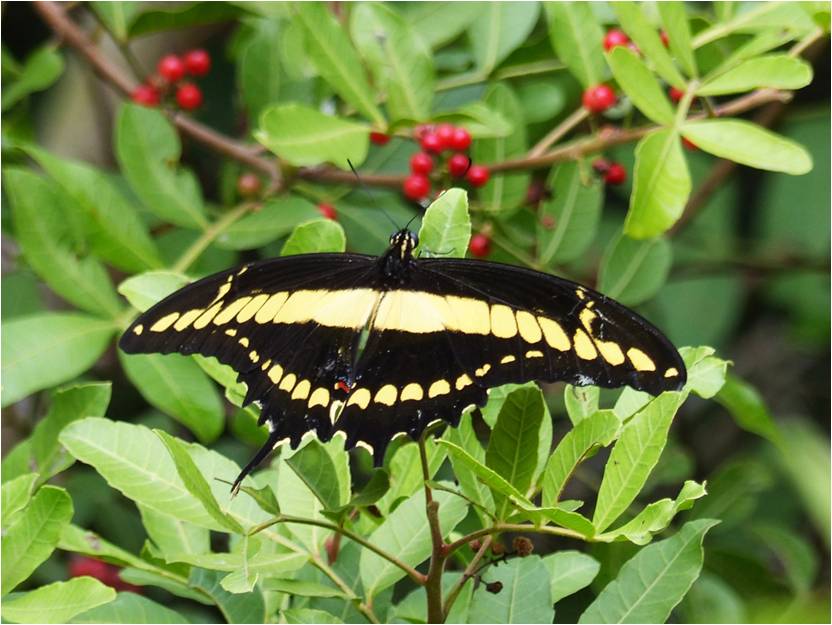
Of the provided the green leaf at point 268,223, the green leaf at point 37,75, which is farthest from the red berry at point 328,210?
the green leaf at point 37,75

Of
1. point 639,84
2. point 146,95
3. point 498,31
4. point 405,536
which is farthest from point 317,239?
point 146,95

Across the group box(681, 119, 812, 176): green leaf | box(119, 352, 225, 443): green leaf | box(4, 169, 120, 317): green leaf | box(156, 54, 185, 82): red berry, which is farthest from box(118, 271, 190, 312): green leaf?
box(156, 54, 185, 82): red berry

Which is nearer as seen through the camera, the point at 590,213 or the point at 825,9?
the point at 825,9

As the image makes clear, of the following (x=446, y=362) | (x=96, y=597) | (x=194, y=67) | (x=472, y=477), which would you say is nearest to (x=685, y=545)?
(x=472, y=477)

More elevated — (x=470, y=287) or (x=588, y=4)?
(x=588, y=4)

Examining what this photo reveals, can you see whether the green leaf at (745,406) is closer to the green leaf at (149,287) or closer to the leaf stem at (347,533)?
the leaf stem at (347,533)

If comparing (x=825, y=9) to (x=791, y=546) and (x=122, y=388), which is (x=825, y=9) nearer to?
(x=791, y=546)

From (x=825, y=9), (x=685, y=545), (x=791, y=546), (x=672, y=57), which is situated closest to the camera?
(x=685, y=545)
